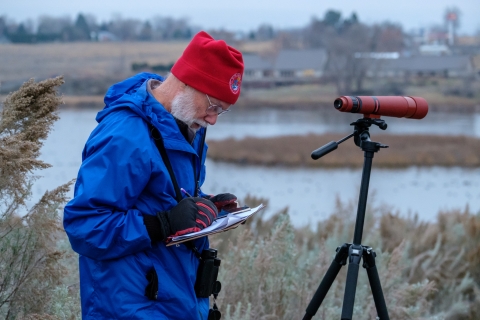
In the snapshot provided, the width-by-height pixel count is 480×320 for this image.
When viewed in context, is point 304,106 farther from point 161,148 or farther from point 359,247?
point 161,148

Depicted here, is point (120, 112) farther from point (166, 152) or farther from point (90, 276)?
point (90, 276)

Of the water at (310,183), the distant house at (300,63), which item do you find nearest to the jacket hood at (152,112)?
the water at (310,183)

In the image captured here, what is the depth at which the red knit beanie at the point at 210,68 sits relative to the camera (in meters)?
2.29

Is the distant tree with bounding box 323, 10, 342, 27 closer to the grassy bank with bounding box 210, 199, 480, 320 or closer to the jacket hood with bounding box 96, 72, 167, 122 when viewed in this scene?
the grassy bank with bounding box 210, 199, 480, 320

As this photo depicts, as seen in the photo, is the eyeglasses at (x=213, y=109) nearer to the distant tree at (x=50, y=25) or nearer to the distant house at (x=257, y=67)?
the distant tree at (x=50, y=25)

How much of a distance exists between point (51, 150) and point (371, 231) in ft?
54.9

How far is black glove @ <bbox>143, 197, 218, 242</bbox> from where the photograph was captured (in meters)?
2.14

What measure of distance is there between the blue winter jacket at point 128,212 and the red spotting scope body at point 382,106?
659 mm

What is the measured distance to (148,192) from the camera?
2250mm

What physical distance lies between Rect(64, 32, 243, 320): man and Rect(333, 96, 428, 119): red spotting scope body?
470mm

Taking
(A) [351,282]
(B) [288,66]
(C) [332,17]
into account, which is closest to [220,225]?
(A) [351,282]

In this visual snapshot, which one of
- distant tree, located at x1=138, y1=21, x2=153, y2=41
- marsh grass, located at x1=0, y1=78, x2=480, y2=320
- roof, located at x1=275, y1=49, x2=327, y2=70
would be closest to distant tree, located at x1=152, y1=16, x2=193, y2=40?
distant tree, located at x1=138, y1=21, x2=153, y2=41

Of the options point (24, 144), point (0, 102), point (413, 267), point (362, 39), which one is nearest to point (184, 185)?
point (24, 144)

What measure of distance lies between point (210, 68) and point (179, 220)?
552 millimetres
